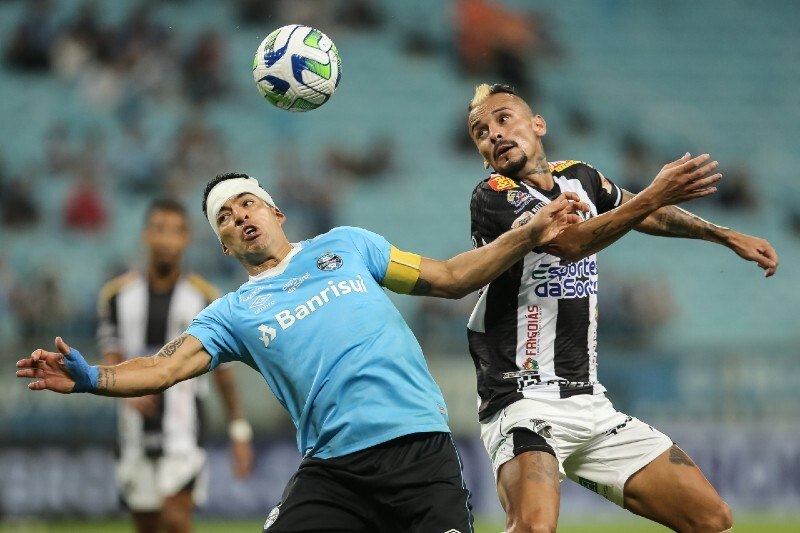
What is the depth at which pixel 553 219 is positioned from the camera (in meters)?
5.27

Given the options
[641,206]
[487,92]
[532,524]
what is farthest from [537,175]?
[532,524]

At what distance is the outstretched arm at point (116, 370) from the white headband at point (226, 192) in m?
0.67

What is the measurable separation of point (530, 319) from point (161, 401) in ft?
12.4

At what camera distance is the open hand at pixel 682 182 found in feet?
16.9

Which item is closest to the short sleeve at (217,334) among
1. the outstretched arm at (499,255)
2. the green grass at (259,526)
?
the outstretched arm at (499,255)

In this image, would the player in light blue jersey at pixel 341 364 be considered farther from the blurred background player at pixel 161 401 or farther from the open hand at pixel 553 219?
the blurred background player at pixel 161 401

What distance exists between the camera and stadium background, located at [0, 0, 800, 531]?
13797 millimetres

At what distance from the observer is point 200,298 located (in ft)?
29.1

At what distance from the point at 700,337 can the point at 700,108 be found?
5.09m

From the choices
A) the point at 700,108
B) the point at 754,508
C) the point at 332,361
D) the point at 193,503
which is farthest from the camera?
the point at 700,108

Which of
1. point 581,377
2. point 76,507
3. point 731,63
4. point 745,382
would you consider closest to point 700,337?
point 745,382

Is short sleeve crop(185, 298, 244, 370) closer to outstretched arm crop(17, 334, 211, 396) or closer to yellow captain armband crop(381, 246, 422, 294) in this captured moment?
outstretched arm crop(17, 334, 211, 396)

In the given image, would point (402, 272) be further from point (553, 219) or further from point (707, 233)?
point (707, 233)

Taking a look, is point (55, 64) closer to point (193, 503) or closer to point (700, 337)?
point (700, 337)
